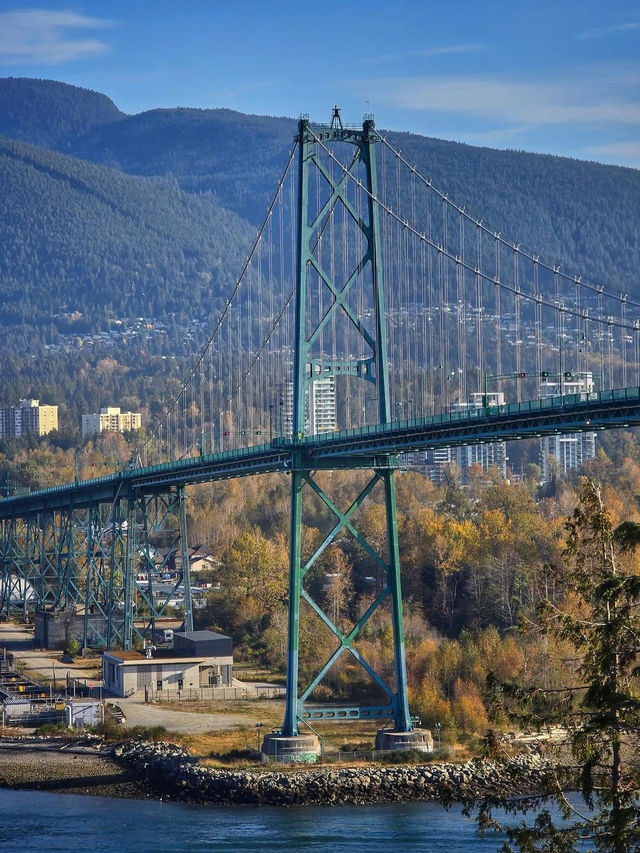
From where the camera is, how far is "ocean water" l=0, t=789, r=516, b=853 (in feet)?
113

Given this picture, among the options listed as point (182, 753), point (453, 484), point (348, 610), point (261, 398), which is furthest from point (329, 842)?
point (261, 398)

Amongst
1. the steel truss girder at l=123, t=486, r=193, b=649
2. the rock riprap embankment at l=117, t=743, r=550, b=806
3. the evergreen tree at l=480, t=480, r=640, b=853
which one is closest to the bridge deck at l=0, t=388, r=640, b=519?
the steel truss girder at l=123, t=486, r=193, b=649

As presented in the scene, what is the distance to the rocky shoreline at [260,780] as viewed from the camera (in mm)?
38625

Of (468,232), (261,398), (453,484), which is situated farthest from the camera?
(468,232)

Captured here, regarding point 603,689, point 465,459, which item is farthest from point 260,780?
point 465,459

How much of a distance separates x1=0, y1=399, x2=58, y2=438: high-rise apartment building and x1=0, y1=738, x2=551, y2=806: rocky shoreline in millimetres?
134569

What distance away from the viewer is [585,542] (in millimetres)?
21969

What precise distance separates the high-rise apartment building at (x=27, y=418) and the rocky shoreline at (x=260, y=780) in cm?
13457

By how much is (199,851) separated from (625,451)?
77195mm

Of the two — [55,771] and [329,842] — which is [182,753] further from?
[329,842]

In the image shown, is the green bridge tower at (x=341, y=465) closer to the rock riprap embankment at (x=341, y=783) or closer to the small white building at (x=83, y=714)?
the rock riprap embankment at (x=341, y=783)

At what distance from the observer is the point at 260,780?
39375mm

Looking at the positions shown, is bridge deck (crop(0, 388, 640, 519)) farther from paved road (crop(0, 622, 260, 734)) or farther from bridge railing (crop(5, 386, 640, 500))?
paved road (crop(0, 622, 260, 734))

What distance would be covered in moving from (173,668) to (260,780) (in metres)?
14.5
